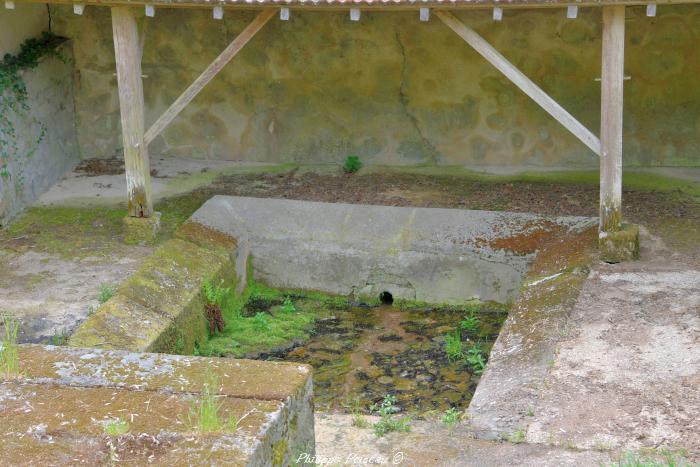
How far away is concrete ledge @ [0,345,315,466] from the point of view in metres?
4.44

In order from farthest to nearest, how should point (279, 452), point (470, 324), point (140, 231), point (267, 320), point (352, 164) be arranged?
point (352, 164) → point (140, 231) → point (267, 320) → point (470, 324) → point (279, 452)

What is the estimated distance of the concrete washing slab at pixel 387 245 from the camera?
936cm

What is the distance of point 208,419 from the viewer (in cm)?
458

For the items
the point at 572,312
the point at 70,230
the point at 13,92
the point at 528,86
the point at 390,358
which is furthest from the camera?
the point at 13,92

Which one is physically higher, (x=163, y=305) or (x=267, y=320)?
(x=163, y=305)

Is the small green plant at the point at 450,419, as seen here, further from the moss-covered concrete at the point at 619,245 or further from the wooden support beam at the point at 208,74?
the wooden support beam at the point at 208,74

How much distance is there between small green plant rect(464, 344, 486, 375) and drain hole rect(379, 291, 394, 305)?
4.67 feet

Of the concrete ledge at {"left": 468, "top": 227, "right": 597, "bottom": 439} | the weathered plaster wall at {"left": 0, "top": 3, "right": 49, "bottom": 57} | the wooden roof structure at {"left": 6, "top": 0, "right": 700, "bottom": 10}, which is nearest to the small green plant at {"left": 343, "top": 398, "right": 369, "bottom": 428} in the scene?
the concrete ledge at {"left": 468, "top": 227, "right": 597, "bottom": 439}

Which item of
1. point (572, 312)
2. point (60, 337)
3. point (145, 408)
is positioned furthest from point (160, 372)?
point (572, 312)

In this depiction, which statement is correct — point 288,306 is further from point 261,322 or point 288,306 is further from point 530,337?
point 530,337

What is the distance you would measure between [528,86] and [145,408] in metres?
5.09

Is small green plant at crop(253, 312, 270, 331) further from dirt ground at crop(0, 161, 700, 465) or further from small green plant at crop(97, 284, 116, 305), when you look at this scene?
small green plant at crop(97, 284, 116, 305)

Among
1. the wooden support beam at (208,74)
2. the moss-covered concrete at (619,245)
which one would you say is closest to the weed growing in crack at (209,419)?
the moss-covered concrete at (619,245)

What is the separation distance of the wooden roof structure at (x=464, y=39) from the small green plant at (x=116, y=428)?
4.64 metres
